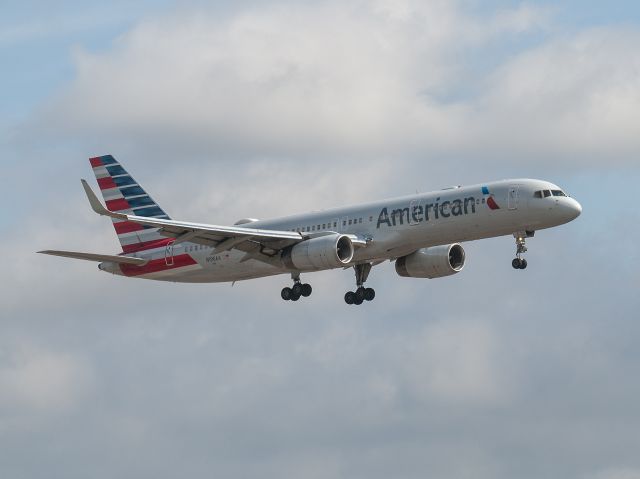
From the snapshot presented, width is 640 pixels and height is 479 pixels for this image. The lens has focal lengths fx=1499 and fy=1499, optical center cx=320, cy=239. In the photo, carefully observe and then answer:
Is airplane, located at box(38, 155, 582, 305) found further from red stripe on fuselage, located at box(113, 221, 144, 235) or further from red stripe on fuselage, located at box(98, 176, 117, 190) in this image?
red stripe on fuselage, located at box(98, 176, 117, 190)

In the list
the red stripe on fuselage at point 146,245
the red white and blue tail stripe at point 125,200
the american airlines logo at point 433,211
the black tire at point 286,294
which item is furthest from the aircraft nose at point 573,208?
the red white and blue tail stripe at point 125,200

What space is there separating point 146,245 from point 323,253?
13.9m

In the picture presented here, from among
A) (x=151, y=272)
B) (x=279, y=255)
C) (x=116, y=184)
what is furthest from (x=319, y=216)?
(x=116, y=184)

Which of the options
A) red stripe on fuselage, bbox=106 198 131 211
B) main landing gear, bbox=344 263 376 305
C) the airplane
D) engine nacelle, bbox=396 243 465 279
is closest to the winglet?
the airplane

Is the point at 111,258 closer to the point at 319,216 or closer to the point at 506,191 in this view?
the point at 319,216

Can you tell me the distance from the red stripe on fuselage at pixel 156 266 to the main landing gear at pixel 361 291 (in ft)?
28.2

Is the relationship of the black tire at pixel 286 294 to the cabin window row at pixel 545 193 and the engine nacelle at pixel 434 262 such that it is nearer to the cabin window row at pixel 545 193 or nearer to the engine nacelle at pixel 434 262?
the engine nacelle at pixel 434 262

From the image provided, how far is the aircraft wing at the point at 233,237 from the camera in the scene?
7250cm

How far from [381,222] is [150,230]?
49.3ft

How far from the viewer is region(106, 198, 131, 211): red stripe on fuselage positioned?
87375 millimetres

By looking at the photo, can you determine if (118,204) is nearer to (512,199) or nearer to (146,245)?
(146,245)

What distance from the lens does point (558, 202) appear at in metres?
71.8

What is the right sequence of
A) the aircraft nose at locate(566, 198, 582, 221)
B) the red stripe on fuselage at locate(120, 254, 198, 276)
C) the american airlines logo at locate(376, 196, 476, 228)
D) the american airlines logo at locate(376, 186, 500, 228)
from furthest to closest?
the red stripe on fuselage at locate(120, 254, 198, 276) → the american airlines logo at locate(376, 196, 476, 228) → the american airlines logo at locate(376, 186, 500, 228) → the aircraft nose at locate(566, 198, 582, 221)

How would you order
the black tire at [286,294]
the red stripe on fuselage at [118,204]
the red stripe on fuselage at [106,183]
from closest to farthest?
the black tire at [286,294] < the red stripe on fuselage at [118,204] < the red stripe on fuselage at [106,183]
